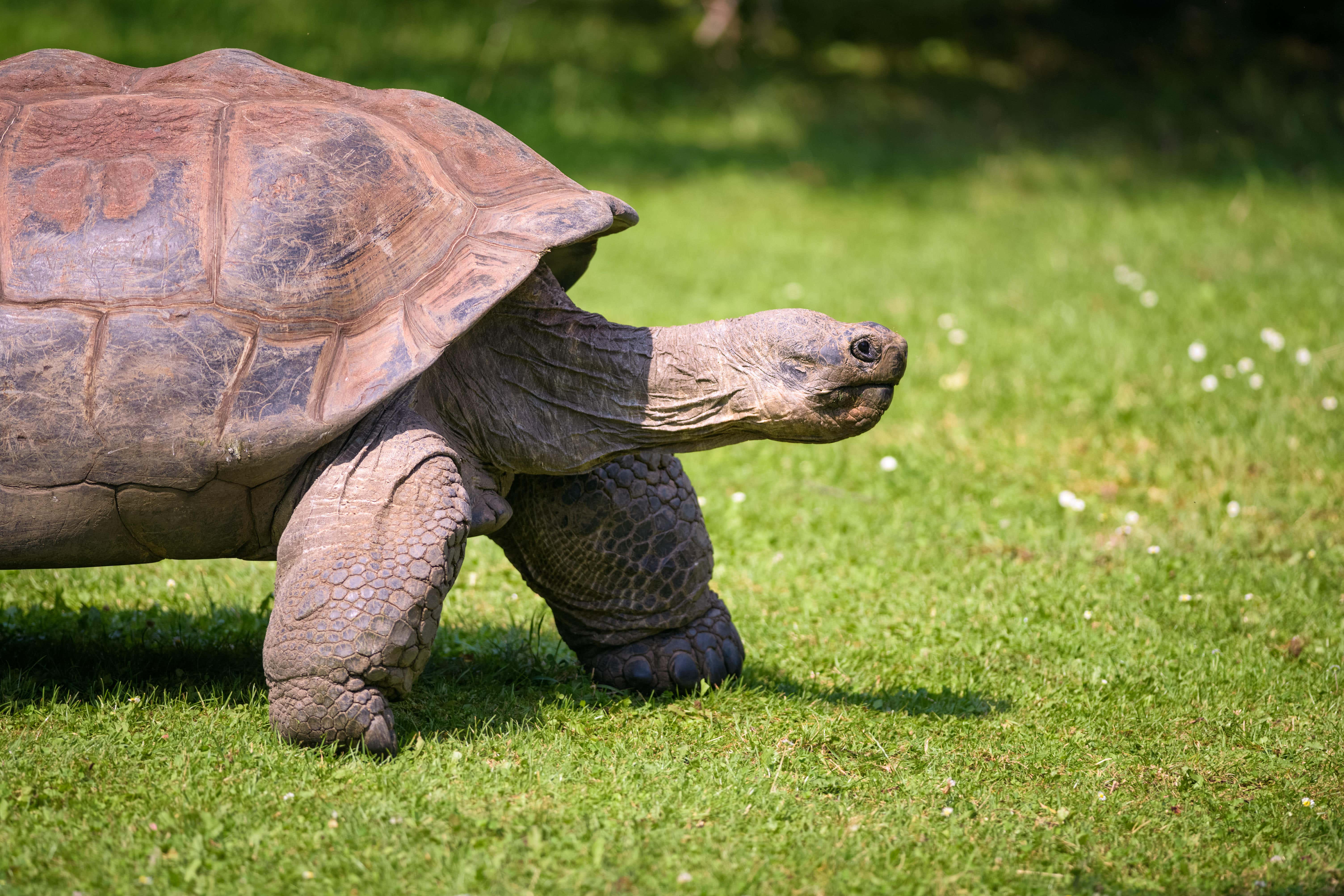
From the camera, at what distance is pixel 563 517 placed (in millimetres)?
3520

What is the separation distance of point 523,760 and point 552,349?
1041 mm

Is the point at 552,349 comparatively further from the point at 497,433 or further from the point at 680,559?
the point at 680,559

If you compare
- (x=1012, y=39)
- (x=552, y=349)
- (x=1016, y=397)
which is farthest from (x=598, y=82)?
(x=552, y=349)

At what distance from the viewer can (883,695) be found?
361 cm

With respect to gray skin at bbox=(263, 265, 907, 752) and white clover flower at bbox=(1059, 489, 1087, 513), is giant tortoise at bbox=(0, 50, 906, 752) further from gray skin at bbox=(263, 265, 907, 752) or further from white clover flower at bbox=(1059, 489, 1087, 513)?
white clover flower at bbox=(1059, 489, 1087, 513)

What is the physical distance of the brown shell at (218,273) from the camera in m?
2.82

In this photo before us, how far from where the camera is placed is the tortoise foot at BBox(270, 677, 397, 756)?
9.36 ft

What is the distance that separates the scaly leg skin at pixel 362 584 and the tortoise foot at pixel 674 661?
0.78m

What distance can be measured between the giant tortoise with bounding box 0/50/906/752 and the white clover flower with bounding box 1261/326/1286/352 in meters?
4.20

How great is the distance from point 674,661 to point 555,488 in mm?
604

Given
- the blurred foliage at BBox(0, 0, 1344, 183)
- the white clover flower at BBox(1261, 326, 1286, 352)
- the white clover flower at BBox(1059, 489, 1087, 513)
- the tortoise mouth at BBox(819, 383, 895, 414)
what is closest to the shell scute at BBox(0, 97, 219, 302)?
the tortoise mouth at BBox(819, 383, 895, 414)

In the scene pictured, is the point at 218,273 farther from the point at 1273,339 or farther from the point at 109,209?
the point at 1273,339

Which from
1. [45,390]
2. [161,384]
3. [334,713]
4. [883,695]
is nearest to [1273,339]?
[883,695]

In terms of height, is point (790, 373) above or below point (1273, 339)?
above
